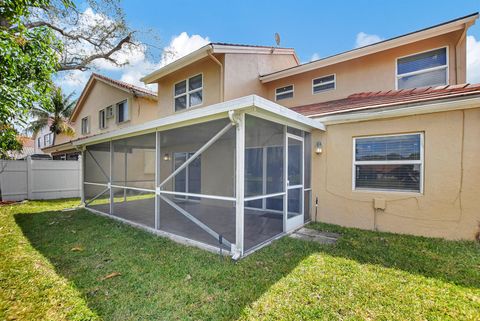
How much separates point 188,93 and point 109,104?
744cm

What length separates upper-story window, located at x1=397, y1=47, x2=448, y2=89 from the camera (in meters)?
6.75

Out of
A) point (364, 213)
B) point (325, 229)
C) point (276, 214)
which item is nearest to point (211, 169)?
point (276, 214)

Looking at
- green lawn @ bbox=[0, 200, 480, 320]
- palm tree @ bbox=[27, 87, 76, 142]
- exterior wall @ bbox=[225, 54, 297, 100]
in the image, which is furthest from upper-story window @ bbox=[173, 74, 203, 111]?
palm tree @ bbox=[27, 87, 76, 142]

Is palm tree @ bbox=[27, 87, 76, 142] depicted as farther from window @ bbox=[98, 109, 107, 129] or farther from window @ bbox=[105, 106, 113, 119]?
window @ bbox=[105, 106, 113, 119]

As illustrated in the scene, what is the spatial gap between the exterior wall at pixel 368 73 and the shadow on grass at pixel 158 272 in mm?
6178

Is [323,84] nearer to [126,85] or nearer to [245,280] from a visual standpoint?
[245,280]

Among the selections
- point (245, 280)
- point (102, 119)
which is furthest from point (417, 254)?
point (102, 119)

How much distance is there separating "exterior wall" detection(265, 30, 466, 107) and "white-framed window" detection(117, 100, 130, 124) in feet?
28.9

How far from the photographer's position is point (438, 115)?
16.4ft

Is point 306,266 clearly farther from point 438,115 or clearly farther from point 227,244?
point 438,115

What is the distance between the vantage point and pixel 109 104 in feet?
45.9

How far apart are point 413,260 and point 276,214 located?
392cm

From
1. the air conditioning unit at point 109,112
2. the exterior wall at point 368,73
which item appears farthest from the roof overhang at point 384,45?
the air conditioning unit at point 109,112

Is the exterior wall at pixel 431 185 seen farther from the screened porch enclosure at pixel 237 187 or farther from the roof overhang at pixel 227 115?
the roof overhang at pixel 227 115
